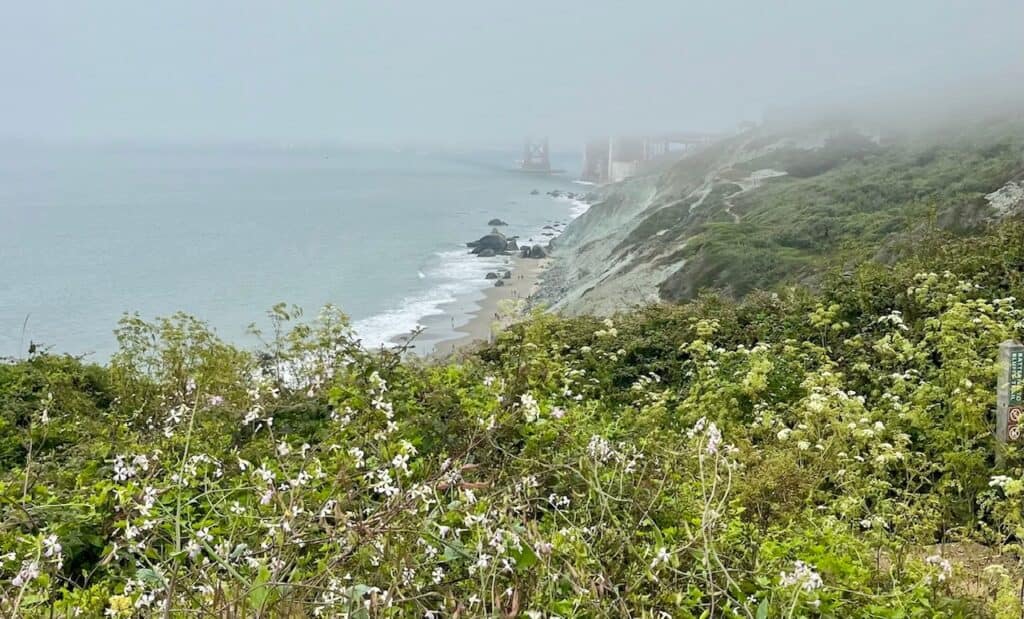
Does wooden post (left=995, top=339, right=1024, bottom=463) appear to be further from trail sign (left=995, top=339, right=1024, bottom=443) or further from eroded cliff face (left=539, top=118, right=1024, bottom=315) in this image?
eroded cliff face (left=539, top=118, right=1024, bottom=315)

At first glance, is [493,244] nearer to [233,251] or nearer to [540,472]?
[233,251]

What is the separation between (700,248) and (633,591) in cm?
2621

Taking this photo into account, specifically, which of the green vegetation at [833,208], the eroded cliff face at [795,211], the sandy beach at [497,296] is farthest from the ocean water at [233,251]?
the green vegetation at [833,208]

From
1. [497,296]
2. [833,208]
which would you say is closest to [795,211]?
[833,208]

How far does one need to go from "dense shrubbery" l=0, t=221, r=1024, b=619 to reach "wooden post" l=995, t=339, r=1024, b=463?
25 cm

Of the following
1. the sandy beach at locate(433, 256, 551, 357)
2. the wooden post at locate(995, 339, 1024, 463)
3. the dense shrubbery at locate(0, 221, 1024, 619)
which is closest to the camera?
the dense shrubbery at locate(0, 221, 1024, 619)

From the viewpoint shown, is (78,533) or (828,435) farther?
(828,435)

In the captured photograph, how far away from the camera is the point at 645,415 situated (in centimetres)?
680

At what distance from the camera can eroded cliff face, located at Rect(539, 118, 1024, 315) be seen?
22641 mm

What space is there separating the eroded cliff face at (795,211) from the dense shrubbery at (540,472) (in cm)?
705

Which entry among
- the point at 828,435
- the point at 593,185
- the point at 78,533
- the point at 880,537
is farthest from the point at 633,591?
the point at 593,185

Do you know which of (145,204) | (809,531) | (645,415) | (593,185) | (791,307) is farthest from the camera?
(593,185)

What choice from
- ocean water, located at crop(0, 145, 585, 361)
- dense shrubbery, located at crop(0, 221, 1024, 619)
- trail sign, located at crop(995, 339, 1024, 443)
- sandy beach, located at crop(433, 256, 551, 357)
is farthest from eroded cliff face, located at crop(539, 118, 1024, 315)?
ocean water, located at crop(0, 145, 585, 361)

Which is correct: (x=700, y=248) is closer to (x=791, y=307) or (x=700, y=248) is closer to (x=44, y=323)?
(x=791, y=307)
